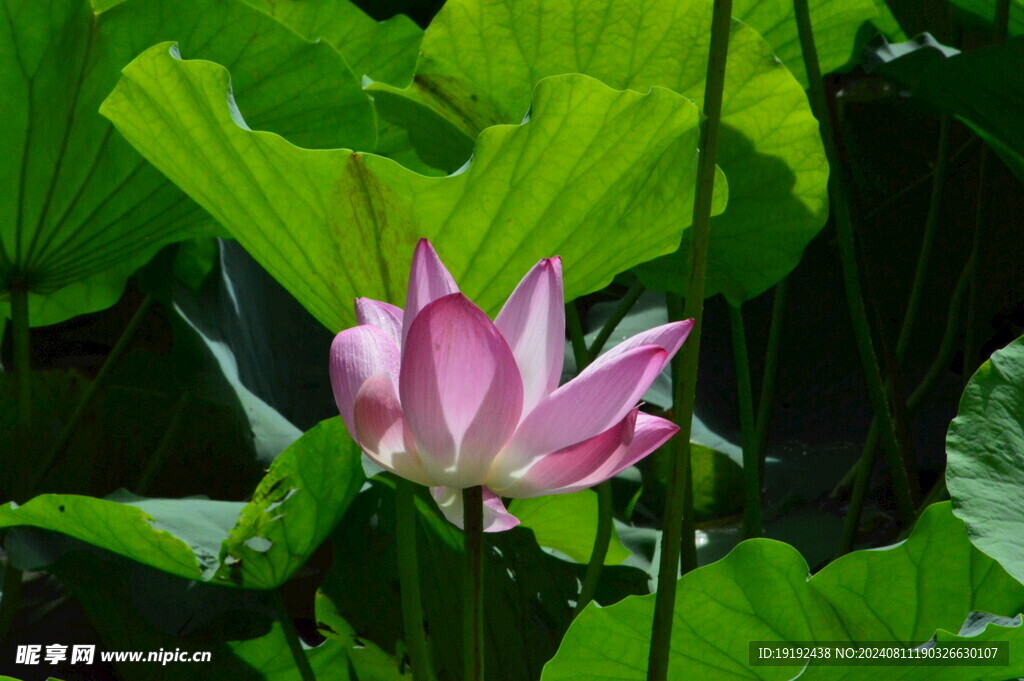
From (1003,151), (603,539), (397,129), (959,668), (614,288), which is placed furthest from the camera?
(614,288)

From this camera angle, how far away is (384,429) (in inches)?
11.8

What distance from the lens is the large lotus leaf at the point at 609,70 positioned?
0.61 m

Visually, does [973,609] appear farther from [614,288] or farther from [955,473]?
[614,288]

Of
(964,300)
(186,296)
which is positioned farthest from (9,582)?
(964,300)

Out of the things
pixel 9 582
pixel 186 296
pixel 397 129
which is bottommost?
pixel 9 582

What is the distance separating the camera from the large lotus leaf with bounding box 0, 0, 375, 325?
2.05 feet

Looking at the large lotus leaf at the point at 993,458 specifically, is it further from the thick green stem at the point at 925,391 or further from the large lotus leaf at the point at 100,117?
the large lotus leaf at the point at 100,117

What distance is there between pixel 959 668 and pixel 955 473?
0.30 ft

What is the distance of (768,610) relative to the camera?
0.48 metres

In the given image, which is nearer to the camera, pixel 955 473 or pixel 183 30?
pixel 955 473

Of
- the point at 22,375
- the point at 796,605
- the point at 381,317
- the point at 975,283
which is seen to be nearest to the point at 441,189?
the point at 381,317

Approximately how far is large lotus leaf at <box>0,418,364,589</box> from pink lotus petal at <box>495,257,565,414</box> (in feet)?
0.75

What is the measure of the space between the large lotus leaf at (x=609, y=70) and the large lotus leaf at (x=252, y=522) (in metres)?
0.23

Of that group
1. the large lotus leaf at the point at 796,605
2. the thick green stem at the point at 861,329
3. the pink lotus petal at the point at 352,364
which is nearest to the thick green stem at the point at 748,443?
the thick green stem at the point at 861,329
